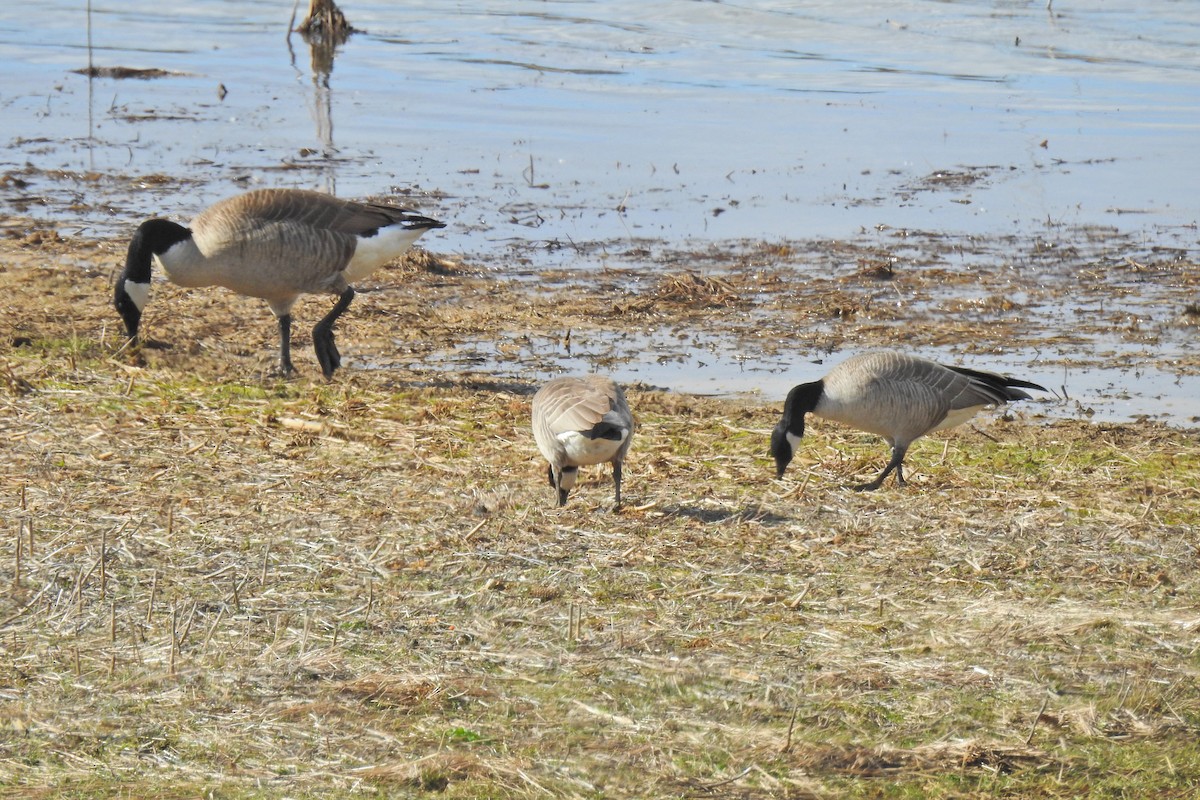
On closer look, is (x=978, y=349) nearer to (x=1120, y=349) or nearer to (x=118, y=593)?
(x=1120, y=349)

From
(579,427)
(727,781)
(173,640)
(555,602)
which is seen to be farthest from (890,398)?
(173,640)

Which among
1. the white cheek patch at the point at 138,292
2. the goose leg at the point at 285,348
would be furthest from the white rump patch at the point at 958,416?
the white cheek patch at the point at 138,292

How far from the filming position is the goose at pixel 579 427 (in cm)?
632

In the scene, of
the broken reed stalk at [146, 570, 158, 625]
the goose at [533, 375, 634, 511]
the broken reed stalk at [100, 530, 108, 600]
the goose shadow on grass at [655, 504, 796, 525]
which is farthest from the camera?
the goose shadow on grass at [655, 504, 796, 525]

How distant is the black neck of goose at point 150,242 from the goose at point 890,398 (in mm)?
4218

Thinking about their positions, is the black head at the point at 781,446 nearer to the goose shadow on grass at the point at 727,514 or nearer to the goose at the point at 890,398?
the goose at the point at 890,398

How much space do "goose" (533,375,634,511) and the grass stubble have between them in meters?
0.22

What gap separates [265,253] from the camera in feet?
30.3

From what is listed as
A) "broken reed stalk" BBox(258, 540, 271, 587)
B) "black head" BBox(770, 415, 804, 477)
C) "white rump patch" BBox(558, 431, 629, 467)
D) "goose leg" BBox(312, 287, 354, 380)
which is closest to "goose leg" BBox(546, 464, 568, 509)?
"white rump patch" BBox(558, 431, 629, 467)

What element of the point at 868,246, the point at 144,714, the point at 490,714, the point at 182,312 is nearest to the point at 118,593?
the point at 144,714

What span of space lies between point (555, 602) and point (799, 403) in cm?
231

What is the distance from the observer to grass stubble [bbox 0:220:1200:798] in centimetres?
442

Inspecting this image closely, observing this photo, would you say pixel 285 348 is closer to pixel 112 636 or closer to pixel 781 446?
pixel 781 446

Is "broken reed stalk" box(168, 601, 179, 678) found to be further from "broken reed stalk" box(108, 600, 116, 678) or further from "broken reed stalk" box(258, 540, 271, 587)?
"broken reed stalk" box(258, 540, 271, 587)
